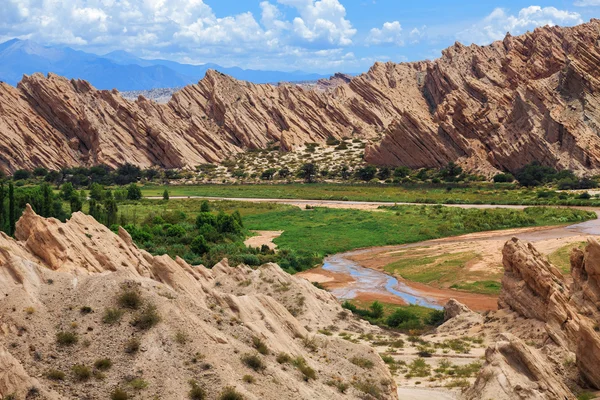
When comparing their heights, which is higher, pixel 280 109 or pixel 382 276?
pixel 280 109

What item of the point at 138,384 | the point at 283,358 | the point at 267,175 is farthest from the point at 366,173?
the point at 138,384

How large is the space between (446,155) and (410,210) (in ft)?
Result: 154

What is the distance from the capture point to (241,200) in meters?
102

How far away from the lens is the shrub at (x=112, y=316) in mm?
18609

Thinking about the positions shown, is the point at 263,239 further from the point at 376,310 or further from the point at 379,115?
the point at 379,115

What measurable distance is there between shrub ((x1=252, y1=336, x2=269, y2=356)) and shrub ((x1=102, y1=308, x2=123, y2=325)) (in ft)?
12.0

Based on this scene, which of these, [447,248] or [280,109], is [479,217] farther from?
[280,109]


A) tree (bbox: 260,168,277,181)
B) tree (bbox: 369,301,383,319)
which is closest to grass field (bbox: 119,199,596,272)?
tree (bbox: 369,301,383,319)

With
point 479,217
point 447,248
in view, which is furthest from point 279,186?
point 447,248

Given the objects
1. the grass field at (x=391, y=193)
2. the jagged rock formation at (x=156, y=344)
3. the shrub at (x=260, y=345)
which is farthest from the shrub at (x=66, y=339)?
the grass field at (x=391, y=193)

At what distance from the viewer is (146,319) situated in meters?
18.7

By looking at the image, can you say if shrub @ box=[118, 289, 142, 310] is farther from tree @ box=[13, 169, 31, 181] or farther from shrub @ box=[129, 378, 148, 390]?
tree @ box=[13, 169, 31, 181]

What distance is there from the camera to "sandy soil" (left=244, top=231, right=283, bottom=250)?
Result: 214 ft

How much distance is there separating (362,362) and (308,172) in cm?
11526
